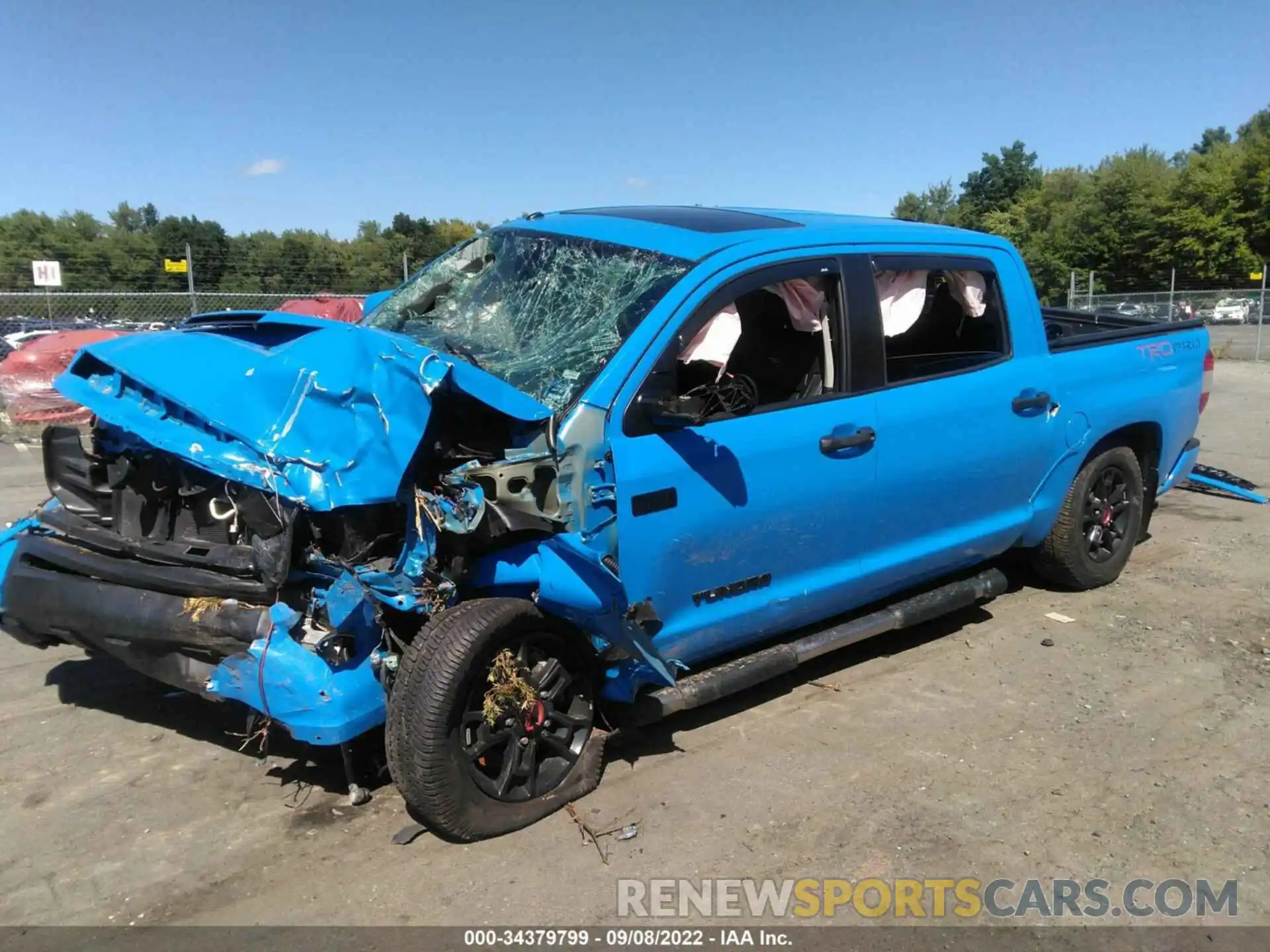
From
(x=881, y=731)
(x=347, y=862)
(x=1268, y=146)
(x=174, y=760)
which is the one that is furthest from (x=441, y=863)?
(x=1268, y=146)

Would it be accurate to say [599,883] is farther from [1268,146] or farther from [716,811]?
[1268,146]

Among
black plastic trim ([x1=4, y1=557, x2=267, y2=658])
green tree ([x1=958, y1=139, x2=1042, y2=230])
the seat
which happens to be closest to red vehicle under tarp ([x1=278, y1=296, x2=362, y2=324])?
black plastic trim ([x1=4, y1=557, x2=267, y2=658])

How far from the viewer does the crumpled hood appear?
9.68 ft

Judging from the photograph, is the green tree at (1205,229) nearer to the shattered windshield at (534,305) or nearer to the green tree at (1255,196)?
the green tree at (1255,196)

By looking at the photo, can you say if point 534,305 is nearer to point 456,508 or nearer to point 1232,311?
point 456,508

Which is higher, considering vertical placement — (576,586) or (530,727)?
(576,586)

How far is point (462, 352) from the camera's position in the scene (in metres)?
3.63

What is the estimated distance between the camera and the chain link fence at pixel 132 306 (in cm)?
1608

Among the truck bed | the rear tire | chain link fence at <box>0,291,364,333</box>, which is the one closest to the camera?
the truck bed

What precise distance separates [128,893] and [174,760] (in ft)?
2.80

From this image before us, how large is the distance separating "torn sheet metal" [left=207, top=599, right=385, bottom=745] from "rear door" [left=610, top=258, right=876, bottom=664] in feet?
2.97

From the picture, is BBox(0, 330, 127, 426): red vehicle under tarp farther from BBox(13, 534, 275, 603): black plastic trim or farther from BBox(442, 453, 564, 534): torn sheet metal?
BBox(442, 453, 564, 534): torn sheet metal

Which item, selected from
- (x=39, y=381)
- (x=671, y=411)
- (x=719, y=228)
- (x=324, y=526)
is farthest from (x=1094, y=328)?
(x=39, y=381)

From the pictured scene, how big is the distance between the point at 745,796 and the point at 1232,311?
28706mm
